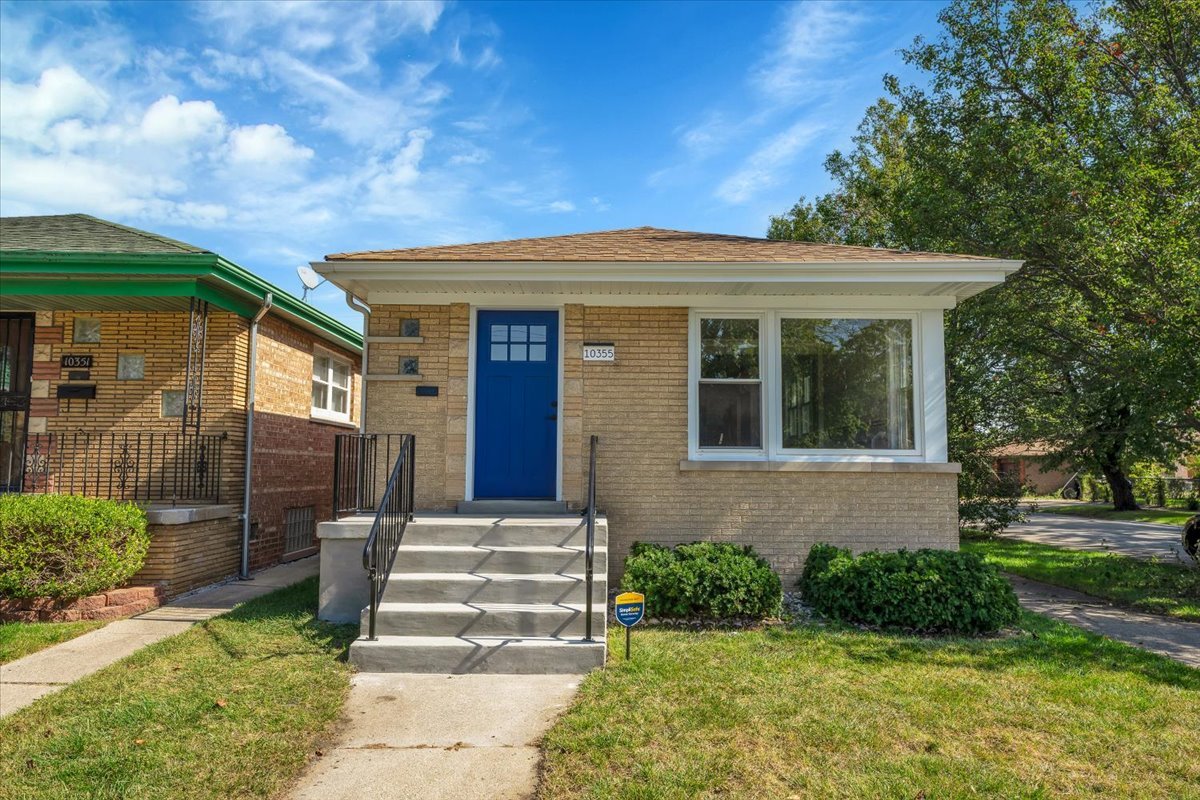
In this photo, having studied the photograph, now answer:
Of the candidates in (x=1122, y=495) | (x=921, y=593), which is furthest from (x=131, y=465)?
(x=1122, y=495)

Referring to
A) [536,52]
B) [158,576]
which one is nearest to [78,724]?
[158,576]

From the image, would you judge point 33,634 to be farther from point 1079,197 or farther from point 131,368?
point 1079,197

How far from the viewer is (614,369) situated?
24.2 feet

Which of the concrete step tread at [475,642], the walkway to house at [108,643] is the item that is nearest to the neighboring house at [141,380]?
the walkway to house at [108,643]

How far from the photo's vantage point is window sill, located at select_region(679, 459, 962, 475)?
710cm

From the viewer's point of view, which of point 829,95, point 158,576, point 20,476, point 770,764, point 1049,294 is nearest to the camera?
point 770,764

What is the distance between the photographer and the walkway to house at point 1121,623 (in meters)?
5.74

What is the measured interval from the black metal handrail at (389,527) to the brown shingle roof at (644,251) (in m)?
2.01

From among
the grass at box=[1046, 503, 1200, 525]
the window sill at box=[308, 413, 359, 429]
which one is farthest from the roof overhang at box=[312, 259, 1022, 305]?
the grass at box=[1046, 503, 1200, 525]

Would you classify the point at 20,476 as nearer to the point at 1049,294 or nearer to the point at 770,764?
the point at 770,764

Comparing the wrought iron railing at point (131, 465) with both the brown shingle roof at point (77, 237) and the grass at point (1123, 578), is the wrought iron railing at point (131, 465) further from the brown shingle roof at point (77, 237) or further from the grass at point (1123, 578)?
the grass at point (1123, 578)

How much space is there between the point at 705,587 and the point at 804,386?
8.96 ft

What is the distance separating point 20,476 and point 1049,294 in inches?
560

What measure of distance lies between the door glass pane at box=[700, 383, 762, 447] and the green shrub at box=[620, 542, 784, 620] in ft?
5.26
